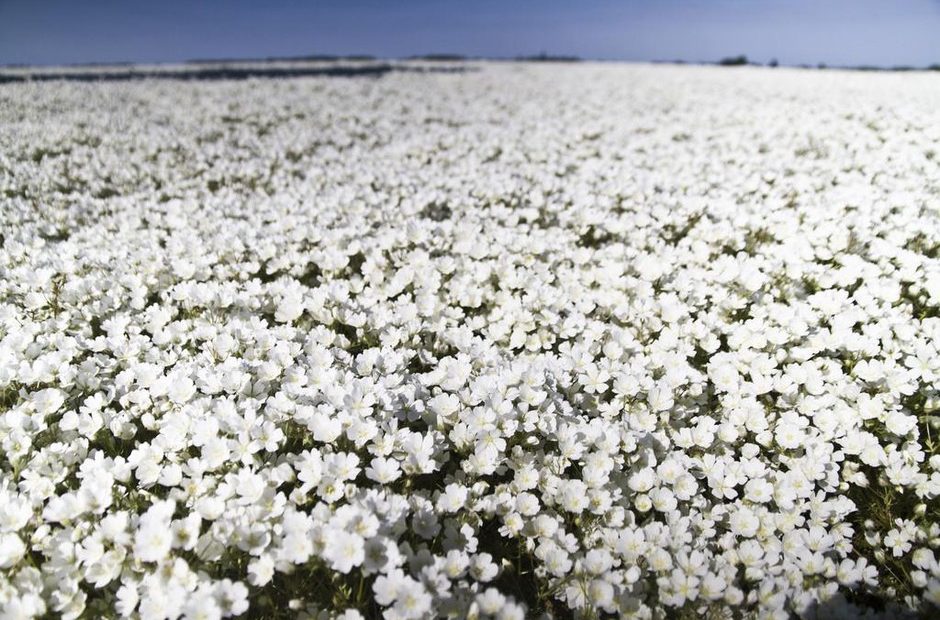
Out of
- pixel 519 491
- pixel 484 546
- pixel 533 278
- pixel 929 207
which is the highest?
pixel 929 207

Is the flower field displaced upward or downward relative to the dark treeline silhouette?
downward

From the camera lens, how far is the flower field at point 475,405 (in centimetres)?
243

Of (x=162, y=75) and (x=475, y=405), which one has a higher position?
(x=162, y=75)

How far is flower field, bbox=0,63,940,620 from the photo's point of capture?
7.98ft

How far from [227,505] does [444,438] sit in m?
1.17

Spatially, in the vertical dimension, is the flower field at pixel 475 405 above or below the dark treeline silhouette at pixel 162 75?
below

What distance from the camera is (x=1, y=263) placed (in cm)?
499

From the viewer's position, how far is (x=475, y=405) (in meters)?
3.30

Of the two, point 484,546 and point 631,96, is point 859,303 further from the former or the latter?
point 631,96

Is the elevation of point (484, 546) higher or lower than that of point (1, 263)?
lower

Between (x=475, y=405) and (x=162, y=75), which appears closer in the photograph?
(x=475, y=405)

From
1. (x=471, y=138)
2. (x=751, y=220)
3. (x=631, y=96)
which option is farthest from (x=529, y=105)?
(x=751, y=220)

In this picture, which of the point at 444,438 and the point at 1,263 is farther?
the point at 1,263

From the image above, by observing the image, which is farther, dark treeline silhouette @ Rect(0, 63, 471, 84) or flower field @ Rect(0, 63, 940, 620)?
dark treeline silhouette @ Rect(0, 63, 471, 84)
